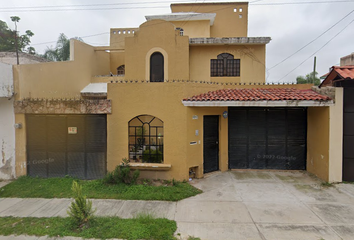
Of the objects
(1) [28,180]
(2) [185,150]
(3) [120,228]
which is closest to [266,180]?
(2) [185,150]

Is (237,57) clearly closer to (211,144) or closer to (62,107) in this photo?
(211,144)

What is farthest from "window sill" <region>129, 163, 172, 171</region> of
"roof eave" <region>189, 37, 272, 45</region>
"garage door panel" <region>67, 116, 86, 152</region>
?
"roof eave" <region>189, 37, 272, 45</region>

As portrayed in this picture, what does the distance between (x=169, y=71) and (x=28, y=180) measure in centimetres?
712

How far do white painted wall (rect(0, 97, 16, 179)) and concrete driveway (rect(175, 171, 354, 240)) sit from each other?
6.55 meters

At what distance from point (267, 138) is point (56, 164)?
327 inches

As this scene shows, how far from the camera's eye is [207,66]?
10.5 metres

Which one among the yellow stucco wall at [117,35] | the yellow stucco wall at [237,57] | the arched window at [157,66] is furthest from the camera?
the yellow stucco wall at [117,35]

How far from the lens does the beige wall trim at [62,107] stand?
7145 millimetres

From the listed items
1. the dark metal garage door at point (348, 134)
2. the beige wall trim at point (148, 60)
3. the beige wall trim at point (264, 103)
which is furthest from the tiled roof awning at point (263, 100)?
the beige wall trim at point (148, 60)

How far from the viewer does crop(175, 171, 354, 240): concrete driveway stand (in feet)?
14.1

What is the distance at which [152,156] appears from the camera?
23.6ft

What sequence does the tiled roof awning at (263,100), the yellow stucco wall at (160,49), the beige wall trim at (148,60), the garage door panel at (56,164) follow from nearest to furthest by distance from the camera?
the tiled roof awning at (263,100), the garage door panel at (56,164), the yellow stucco wall at (160,49), the beige wall trim at (148,60)

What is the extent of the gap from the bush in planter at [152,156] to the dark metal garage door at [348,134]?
20.8 feet

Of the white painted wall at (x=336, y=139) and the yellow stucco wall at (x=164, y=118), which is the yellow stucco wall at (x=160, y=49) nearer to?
the yellow stucco wall at (x=164, y=118)
